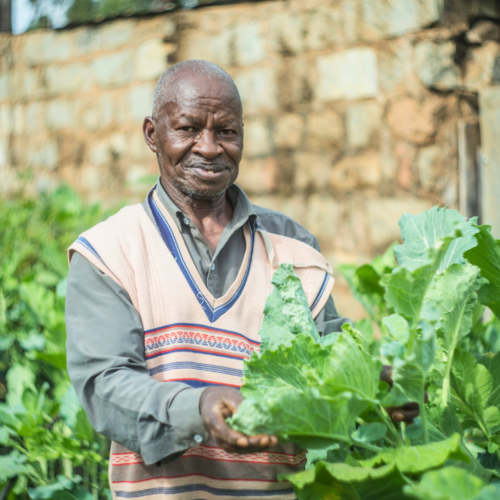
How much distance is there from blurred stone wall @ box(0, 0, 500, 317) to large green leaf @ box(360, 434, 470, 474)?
2.71m

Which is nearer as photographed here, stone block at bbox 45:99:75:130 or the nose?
the nose

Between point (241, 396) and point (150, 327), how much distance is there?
0.47m

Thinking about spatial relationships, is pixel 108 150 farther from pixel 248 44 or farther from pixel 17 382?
pixel 17 382

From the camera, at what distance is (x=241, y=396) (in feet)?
3.48

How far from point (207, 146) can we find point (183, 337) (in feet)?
1.76

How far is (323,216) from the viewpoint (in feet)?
12.6

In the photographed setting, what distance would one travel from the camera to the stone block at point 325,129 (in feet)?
12.3

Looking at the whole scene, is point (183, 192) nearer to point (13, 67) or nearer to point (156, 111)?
point (156, 111)

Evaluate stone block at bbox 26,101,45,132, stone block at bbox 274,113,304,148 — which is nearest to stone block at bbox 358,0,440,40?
stone block at bbox 274,113,304,148

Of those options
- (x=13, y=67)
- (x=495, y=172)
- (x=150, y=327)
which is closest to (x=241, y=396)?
(x=150, y=327)

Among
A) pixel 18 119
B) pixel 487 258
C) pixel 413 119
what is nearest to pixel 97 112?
pixel 18 119

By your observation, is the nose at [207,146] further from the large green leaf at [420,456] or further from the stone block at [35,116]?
the stone block at [35,116]

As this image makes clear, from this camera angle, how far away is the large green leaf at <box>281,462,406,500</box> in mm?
912

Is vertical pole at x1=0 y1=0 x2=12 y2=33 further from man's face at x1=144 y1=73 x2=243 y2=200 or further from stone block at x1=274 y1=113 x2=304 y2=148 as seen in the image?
man's face at x1=144 y1=73 x2=243 y2=200
